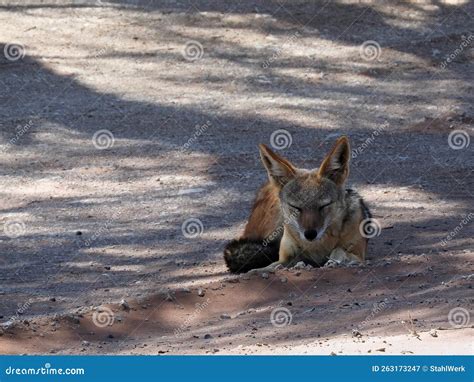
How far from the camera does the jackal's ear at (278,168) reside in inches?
397

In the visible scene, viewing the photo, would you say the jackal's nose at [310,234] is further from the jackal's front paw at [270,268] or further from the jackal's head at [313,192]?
the jackal's front paw at [270,268]

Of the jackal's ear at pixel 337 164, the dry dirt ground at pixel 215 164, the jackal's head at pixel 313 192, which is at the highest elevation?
the jackal's ear at pixel 337 164

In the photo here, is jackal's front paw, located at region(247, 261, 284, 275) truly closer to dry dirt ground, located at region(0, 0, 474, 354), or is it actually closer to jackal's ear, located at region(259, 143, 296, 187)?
dry dirt ground, located at region(0, 0, 474, 354)

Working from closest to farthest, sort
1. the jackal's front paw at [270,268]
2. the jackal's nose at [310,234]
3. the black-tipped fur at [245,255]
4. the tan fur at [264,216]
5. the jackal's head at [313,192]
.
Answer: the jackal's front paw at [270,268] → the jackal's nose at [310,234] → the jackal's head at [313,192] → the black-tipped fur at [245,255] → the tan fur at [264,216]

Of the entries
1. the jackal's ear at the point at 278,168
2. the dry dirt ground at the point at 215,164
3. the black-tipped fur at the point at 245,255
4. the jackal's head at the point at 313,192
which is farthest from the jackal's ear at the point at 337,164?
the black-tipped fur at the point at 245,255

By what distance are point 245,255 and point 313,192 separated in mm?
795

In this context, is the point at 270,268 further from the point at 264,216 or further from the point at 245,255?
the point at 264,216

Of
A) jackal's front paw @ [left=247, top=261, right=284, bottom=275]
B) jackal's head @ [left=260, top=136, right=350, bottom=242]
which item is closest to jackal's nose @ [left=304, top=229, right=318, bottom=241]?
jackal's head @ [left=260, top=136, right=350, bottom=242]

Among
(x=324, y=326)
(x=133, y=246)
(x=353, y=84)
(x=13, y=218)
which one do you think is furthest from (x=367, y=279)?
(x=353, y=84)

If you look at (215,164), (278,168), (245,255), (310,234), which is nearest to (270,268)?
(245,255)

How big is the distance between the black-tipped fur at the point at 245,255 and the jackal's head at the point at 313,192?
377 millimetres

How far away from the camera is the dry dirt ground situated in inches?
329

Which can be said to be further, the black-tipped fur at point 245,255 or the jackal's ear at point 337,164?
the black-tipped fur at point 245,255

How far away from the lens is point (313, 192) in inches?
390
